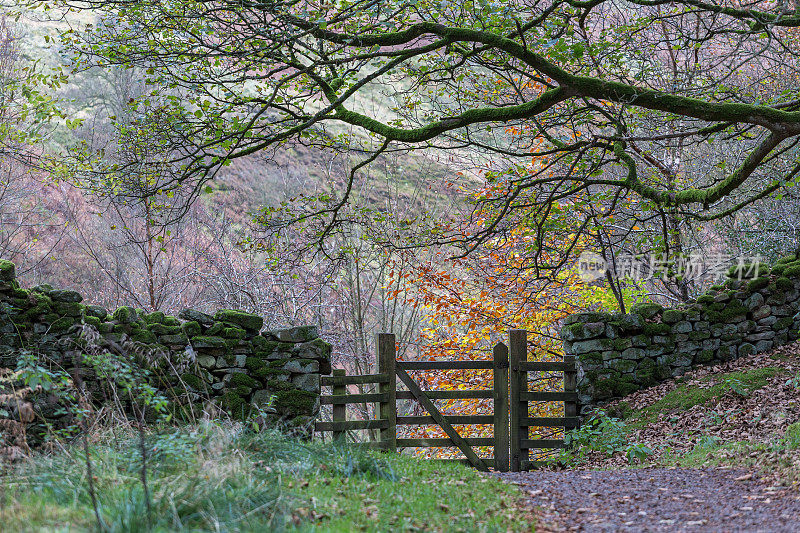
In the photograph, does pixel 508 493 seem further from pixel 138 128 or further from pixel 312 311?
pixel 312 311

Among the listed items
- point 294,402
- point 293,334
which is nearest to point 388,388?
point 294,402

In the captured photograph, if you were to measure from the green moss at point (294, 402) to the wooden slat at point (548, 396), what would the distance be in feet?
8.38

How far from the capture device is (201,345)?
7.13 meters

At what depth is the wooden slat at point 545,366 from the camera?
794 cm

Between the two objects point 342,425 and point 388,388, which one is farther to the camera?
point 388,388

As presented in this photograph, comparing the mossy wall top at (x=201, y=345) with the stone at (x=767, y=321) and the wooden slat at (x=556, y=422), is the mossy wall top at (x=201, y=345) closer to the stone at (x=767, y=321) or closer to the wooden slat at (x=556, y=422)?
the wooden slat at (x=556, y=422)

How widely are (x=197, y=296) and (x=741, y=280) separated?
37.5ft

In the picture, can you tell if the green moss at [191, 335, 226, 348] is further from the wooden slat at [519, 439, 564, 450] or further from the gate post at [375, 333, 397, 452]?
the wooden slat at [519, 439, 564, 450]

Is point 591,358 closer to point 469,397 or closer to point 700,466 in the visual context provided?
point 469,397

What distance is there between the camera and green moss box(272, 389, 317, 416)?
7285 millimetres

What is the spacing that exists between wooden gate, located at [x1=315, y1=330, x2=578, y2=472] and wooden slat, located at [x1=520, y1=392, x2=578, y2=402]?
1 cm

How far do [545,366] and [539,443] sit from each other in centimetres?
94

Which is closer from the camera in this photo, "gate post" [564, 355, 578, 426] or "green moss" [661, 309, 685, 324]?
"gate post" [564, 355, 578, 426]

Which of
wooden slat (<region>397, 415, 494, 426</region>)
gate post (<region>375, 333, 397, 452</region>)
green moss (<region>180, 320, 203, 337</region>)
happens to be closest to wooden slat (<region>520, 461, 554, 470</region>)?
wooden slat (<region>397, 415, 494, 426</region>)
